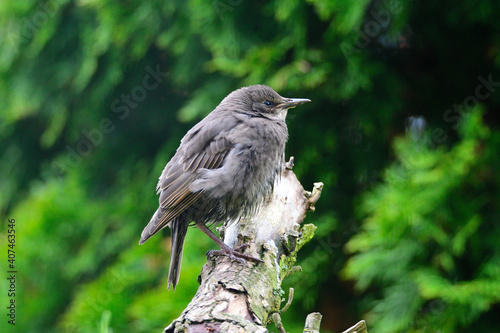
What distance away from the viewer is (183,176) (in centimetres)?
314

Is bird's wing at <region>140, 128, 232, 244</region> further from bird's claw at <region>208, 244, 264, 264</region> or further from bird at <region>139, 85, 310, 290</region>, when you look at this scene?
bird's claw at <region>208, 244, 264, 264</region>

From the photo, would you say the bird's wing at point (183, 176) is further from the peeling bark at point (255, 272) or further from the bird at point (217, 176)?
the peeling bark at point (255, 272)

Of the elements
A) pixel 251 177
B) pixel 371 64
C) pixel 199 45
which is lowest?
pixel 251 177

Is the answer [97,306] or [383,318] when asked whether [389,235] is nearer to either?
[383,318]

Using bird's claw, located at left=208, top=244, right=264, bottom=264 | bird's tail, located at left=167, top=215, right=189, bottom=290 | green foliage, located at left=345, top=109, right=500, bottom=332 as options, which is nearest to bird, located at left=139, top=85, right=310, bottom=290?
bird's tail, located at left=167, top=215, right=189, bottom=290

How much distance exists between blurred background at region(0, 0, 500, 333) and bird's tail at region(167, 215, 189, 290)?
0.46 meters

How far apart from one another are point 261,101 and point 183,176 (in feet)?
2.40

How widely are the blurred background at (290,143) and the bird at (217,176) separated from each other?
0.71m

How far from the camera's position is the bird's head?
349 cm

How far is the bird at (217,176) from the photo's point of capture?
3059 millimetres

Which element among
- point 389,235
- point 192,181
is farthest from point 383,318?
point 192,181

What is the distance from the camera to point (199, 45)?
468cm

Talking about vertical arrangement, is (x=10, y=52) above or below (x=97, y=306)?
above

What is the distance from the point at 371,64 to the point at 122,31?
2.14 m
